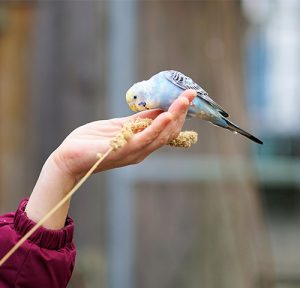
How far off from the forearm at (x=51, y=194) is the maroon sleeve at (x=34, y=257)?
0.05ft

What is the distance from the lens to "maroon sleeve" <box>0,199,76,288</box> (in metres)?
1.12

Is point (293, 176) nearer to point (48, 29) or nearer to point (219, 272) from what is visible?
point (219, 272)

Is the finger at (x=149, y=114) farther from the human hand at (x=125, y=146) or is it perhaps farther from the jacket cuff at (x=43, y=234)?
the jacket cuff at (x=43, y=234)

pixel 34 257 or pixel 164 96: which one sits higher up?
pixel 164 96

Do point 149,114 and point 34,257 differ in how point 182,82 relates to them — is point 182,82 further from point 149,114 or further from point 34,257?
point 34,257

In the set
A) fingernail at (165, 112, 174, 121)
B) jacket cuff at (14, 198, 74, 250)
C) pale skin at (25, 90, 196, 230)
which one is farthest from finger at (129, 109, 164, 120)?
jacket cuff at (14, 198, 74, 250)

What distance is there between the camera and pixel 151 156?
324cm

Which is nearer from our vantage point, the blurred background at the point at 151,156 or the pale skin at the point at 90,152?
the pale skin at the point at 90,152

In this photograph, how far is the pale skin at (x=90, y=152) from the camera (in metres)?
1.08

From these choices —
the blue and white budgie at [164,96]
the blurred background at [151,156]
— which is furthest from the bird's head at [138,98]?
the blurred background at [151,156]

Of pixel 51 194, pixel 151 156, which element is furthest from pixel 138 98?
pixel 151 156

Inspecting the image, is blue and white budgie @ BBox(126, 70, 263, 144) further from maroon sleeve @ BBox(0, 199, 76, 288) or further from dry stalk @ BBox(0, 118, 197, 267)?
maroon sleeve @ BBox(0, 199, 76, 288)

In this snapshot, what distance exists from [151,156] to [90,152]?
2156 mm

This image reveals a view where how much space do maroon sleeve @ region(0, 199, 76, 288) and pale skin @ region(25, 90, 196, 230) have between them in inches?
0.8
